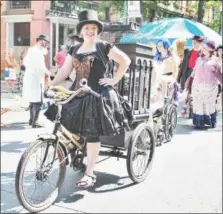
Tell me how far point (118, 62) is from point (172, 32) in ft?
0.69

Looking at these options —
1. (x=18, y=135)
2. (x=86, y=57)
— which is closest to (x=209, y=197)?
(x=18, y=135)

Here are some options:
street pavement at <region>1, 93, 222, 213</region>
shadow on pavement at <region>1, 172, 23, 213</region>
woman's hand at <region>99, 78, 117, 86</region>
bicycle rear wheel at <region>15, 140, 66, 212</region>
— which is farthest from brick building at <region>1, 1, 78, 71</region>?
shadow on pavement at <region>1, 172, 23, 213</region>

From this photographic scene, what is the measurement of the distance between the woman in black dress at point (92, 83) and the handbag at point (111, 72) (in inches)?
0.4

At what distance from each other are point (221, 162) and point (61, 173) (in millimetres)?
6056

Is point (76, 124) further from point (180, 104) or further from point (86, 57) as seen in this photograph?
point (180, 104)

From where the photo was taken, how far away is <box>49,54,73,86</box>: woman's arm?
1163 mm

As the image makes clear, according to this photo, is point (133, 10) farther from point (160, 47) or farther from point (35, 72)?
point (35, 72)

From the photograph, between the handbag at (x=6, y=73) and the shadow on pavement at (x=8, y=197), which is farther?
the shadow on pavement at (x=8, y=197)

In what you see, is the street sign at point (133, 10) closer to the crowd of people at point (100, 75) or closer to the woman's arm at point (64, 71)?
the crowd of people at point (100, 75)

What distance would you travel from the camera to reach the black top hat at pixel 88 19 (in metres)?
1.11

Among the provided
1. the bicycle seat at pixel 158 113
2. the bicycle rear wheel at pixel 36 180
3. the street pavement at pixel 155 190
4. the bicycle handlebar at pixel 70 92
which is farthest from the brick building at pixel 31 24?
the street pavement at pixel 155 190

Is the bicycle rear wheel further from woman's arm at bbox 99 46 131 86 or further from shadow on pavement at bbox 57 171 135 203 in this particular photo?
shadow on pavement at bbox 57 171 135 203

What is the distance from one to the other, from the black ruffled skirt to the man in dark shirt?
0.75ft

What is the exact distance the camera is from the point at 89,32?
3.60ft
